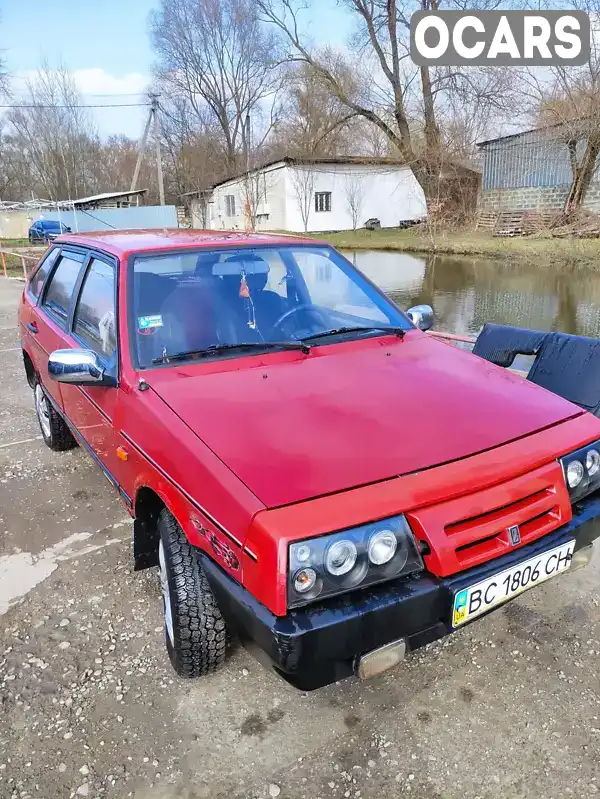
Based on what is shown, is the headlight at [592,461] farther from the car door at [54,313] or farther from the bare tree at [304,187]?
the bare tree at [304,187]

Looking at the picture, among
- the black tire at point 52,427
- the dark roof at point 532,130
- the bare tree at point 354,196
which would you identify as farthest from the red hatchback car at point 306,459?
the bare tree at point 354,196

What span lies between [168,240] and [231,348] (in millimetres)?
883

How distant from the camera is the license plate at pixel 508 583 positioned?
1854 mm

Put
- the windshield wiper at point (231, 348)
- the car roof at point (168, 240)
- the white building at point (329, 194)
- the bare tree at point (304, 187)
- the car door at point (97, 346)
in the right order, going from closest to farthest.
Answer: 1. the windshield wiper at point (231, 348)
2. the car door at point (97, 346)
3. the car roof at point (168, 240)
4. the bare tree at point (304, 187)
5. the white building at point (329, 194)

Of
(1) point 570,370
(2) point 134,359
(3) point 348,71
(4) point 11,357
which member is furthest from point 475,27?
(2) point 134,359

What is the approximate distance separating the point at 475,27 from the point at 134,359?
2195 cm

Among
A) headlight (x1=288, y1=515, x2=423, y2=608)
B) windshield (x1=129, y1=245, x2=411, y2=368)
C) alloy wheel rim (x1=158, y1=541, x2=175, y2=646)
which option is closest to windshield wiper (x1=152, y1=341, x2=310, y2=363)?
windshield (x1=129, y1=245, x2=411, y2=368)

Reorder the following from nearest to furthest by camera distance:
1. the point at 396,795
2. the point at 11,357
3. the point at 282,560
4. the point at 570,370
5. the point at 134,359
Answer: the point at 282,560 < the point at 396,795 < the point at 134,359 < the point at 570,370 < the point at 11,357

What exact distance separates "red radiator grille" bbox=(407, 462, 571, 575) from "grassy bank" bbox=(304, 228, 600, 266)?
1659 centimetres

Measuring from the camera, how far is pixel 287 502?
173 cm

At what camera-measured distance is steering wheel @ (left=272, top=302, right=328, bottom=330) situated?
2.94m

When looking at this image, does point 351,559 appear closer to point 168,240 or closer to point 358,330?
point 358,330

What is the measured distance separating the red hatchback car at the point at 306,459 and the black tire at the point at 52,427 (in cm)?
127

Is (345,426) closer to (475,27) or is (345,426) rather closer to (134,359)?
(134,359)
